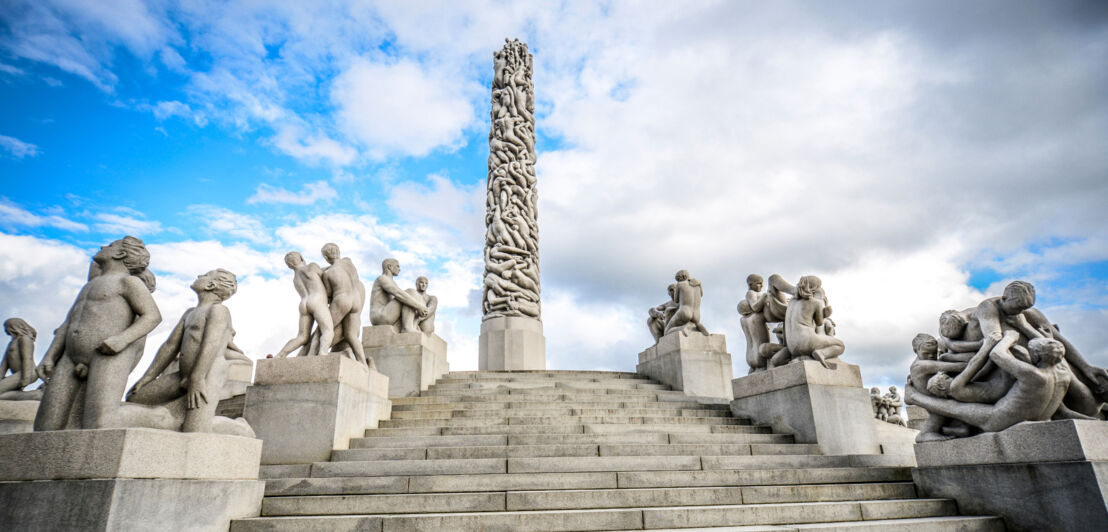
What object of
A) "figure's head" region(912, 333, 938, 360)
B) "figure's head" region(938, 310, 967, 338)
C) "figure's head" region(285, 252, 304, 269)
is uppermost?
"figure's head" region(285, 252, 304, 269)

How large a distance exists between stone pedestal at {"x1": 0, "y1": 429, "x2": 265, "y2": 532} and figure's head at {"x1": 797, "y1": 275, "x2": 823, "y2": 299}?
8098mm

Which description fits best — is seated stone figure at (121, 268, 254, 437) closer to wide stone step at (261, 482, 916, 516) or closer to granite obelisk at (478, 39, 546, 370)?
wide stone step at (261, 482, 916, 516)

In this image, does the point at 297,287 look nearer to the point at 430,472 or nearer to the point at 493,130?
the point at 430,472

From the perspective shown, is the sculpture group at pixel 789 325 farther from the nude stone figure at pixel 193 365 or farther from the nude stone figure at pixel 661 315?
the nude stone figure at pixel 193 365

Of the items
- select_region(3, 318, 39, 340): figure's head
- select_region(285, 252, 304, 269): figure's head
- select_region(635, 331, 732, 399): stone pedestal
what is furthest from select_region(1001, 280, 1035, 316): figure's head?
select_region(3, 318, 39, 340): figure's head

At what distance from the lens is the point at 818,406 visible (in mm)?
8031

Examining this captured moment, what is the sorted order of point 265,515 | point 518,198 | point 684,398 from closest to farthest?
1. point 265,515
2. point 684,398
3. point 518,198

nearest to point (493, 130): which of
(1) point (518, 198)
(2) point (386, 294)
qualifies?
(1) point (518, 198)

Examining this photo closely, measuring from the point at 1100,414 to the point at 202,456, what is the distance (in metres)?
8.67

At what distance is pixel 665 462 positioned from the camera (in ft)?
21.6

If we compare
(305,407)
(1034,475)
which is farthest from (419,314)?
(1034,475)

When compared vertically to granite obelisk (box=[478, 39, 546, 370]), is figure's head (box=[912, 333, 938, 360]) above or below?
below

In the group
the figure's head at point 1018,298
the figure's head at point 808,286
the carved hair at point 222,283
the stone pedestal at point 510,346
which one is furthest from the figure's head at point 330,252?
the figure's head at point 1018,298

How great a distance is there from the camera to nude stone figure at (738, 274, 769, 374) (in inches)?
381
